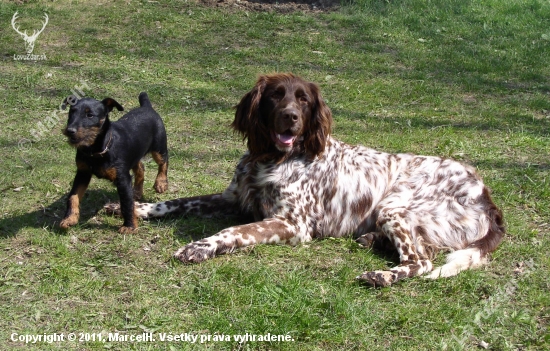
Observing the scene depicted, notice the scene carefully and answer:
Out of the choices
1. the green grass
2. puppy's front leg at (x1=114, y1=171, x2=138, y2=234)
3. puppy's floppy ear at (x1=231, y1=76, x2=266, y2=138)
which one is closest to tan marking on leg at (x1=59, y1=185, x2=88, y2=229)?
the green grass

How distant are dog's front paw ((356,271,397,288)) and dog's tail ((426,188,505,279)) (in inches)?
13.0

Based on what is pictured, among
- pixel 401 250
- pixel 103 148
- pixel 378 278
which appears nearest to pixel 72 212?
pixel 103 148

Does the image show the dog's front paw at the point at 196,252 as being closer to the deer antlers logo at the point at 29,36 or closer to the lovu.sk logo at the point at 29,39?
the lovu.sk logo at the point at 29,39

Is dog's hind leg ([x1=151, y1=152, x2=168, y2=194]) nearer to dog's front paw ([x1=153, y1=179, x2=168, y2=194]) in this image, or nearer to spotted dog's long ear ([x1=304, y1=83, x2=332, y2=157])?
dog's front paw ([x1=153, y1=179, x2=168, y2=194])

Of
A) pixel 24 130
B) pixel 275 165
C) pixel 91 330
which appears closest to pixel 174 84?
pixel 24 130

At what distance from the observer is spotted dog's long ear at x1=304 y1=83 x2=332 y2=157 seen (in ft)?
17.5

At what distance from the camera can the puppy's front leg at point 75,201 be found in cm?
473

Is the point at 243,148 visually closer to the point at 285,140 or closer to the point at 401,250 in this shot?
the point at 285,140

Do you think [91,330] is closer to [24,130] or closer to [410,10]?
[24,130]

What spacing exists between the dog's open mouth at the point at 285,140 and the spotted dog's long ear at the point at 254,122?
0.43 ft

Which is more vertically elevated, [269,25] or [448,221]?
[269,25]

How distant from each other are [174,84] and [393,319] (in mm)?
5896

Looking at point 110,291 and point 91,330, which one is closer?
point 91,330

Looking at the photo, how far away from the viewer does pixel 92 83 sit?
28.9 feet
